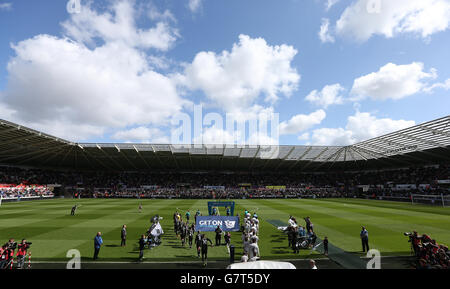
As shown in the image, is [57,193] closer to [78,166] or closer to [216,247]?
[78,166]

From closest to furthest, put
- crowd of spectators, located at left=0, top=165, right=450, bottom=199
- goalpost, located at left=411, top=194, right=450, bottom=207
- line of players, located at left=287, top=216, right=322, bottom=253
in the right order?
line of players, located at left=287, top=216, right=322, bottom=253, goalpost, located at left=411, top=194, right=450, bottom=207, crowd of spectators, located at left=0, top=165, right=450, bottom=199

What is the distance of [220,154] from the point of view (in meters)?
52.3

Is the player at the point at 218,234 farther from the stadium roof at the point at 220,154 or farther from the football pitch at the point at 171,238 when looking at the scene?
the stadium roof at the point at 220,154

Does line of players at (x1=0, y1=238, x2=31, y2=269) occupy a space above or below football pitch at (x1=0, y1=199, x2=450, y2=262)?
above

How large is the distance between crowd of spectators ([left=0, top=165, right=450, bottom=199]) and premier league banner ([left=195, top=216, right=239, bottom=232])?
123 ft

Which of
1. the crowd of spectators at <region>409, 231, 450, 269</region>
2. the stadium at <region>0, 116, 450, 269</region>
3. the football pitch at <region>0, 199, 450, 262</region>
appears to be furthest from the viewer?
the stadium at <region>0, 116, 450, 269</region>

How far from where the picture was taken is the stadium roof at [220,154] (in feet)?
126

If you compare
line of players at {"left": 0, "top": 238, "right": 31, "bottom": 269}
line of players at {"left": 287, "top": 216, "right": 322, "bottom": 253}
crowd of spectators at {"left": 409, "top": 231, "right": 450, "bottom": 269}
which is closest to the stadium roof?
crowd of spectators at {"left": 409, "top": 231, "right": 450, "bottom": 269}

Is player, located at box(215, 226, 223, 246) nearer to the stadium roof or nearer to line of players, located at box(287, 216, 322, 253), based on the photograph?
line of players, located at box(287, 216, 322, 253)

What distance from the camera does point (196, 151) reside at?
50.1 m

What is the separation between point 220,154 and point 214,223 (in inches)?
1494

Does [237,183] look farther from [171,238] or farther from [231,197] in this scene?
[171,238]

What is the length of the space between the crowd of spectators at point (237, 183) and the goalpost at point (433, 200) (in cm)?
464

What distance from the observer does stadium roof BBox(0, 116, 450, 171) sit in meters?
38.4
